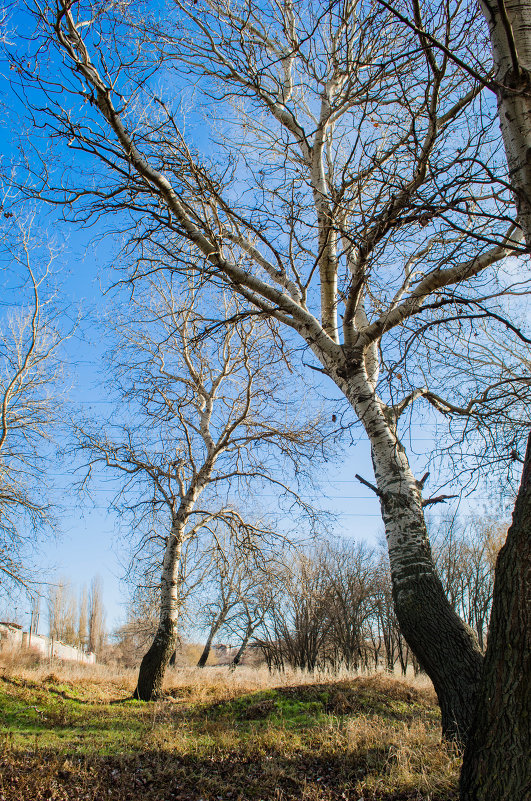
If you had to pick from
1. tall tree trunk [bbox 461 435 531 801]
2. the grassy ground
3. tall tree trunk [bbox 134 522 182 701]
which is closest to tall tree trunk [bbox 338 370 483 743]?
the grassy ground

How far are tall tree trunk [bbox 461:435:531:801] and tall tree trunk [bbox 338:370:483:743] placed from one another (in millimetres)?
1163

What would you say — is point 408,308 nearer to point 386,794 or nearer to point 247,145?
point 386,794

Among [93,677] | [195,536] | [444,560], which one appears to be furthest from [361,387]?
[444,560]

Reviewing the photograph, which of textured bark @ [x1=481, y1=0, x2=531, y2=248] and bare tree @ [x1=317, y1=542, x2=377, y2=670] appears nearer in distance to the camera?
textured bark @ [x1=481, y1=0, x2=531, y2=248]

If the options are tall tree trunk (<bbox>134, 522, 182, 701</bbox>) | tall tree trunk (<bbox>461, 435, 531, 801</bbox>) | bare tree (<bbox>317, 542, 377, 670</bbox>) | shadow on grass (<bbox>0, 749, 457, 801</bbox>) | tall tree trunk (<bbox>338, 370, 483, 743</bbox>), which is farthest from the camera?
bare tree (<bbox>317, 542, 377, 670</bbox>)

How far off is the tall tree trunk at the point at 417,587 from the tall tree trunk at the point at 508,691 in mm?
1163

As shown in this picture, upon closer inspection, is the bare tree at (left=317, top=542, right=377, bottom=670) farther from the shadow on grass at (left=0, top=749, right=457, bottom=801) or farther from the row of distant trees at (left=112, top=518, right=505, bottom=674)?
the shadow on grass at (left=0, top=749, right=457, bottom=801)

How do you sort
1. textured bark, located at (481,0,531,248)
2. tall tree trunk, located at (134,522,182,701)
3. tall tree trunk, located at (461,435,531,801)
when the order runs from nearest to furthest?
tall tree trunk, located at (461,435,531,801)
textured bark, located at (481,0,531,248)
tall tree trunk, located at (134,522,182,701)

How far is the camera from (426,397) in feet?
18.7

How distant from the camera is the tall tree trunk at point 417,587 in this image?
3.55 meters

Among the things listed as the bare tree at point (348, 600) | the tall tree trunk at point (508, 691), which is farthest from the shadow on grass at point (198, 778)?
the bare tree at point (348, 600)

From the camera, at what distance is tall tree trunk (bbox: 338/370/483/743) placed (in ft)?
11.6

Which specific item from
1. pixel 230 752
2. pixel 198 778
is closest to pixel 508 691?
pixel 198 778

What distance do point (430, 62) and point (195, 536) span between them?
33.8 ft
